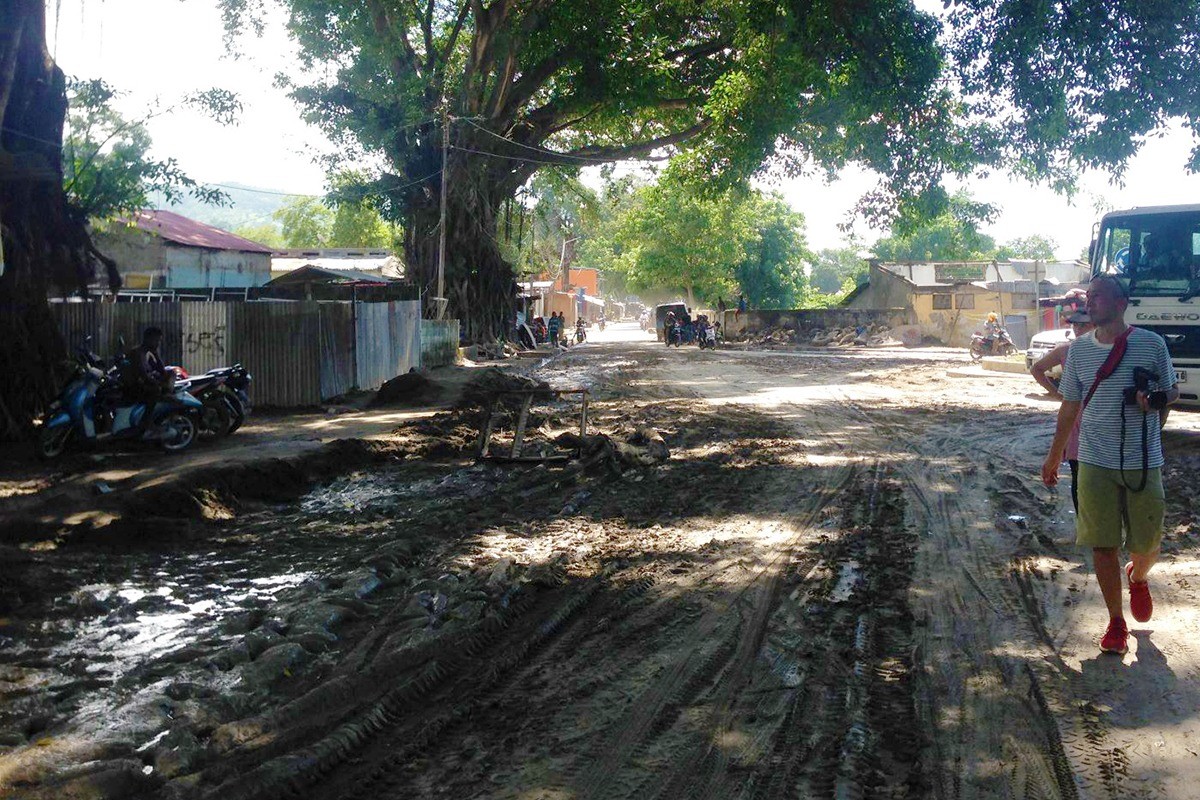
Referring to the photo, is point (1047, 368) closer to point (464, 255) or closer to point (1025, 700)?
point (1025, 700)

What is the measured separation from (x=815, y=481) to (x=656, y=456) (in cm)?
210

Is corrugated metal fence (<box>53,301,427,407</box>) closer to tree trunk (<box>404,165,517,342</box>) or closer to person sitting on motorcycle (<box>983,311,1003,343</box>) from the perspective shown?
tree trunk (<box>404,165,517,342</box>)

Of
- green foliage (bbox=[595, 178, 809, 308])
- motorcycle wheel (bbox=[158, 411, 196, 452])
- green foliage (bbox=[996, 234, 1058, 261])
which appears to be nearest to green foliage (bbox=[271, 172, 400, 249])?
green foliage (bbox=[595, 178, 809, 308])

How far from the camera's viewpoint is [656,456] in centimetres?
1128

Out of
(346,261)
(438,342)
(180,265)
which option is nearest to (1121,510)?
(438,342)

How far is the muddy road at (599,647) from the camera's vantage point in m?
3.68

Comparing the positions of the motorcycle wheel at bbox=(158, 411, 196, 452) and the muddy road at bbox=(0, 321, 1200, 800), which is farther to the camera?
the motorcycle wheel at bbox=(158, 411, 196, 452)

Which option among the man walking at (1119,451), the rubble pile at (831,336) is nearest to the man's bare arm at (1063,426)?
the man walking at (1119,451)

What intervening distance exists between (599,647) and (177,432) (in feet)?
25.9

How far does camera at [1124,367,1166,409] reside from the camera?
484 centimetres

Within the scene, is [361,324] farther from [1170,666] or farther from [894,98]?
[1170,666]

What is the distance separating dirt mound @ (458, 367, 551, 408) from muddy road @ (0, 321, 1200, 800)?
513 centimetres

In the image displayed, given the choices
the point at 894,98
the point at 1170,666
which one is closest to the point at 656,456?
the point at 1170,666

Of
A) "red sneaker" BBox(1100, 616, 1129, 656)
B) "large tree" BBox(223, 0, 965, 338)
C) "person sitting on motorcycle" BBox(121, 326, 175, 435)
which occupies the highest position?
"large tree" BBox(223, 0, 965, 338)
